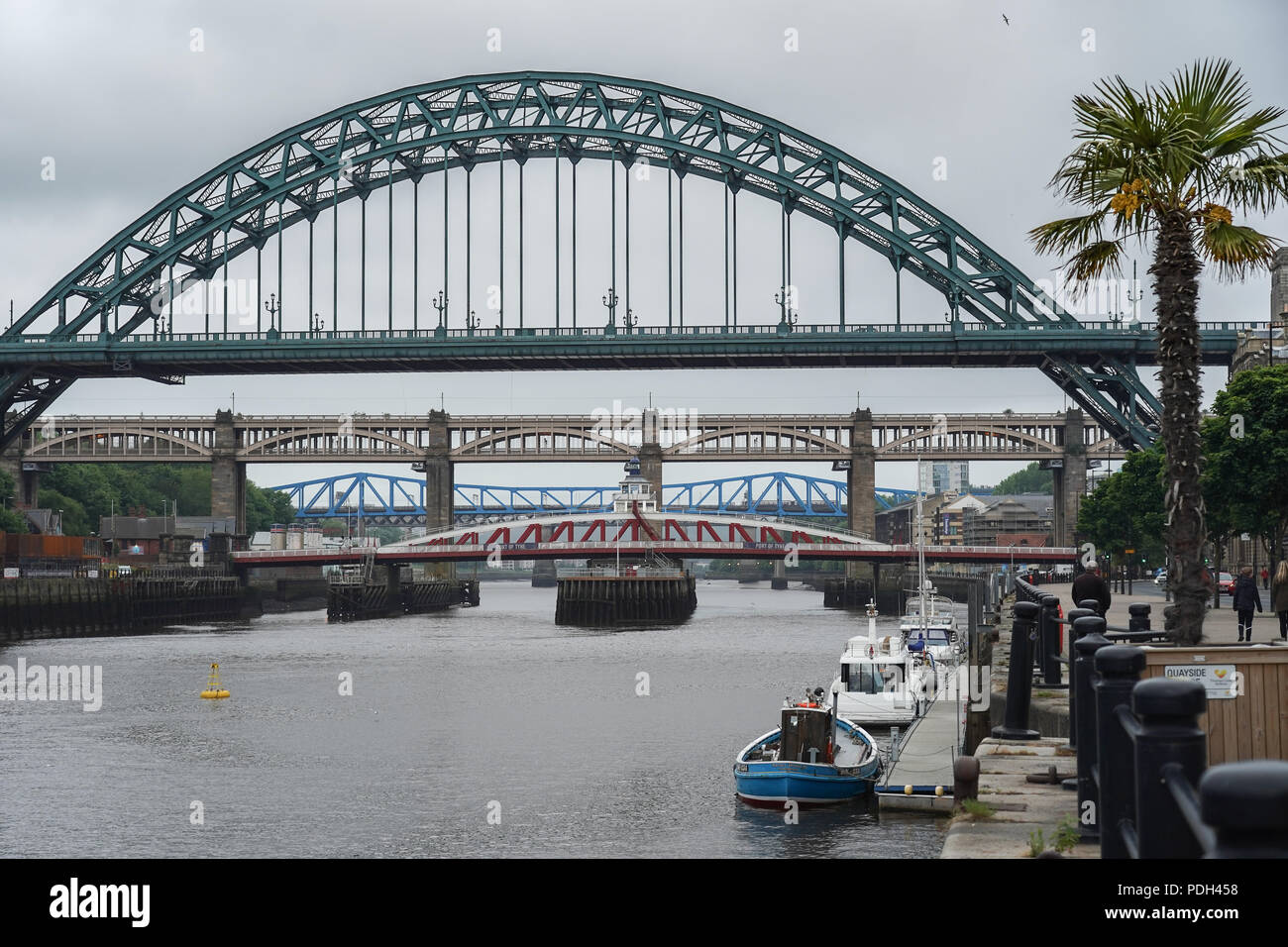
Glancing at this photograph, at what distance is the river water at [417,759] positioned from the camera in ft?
90.9

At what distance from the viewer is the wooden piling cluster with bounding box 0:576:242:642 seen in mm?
88750

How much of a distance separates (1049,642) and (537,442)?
124 meters

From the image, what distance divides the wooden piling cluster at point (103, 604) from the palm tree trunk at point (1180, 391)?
77.1 m

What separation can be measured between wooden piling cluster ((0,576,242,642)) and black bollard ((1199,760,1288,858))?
87.5 metres

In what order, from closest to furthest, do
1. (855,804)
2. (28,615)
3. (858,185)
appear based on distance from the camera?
(855,804) < (28,615) < (858,185)

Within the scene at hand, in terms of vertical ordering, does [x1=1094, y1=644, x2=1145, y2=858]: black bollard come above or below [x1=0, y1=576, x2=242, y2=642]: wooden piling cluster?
above

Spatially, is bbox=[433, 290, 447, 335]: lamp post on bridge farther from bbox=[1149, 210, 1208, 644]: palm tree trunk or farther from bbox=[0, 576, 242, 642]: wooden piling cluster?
bbox=[1149, 210, 1208, 644]: palm tree trunk

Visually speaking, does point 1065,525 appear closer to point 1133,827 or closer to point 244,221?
point 244,221

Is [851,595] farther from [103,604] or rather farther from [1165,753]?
[1165,753]

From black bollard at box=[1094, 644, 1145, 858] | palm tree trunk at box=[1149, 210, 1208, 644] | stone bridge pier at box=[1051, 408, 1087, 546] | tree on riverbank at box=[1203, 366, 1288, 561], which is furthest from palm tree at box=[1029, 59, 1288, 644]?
stone bridge pier at box=[1051, 408, 1087, 546]

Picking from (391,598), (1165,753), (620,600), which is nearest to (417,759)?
(1165,753)
